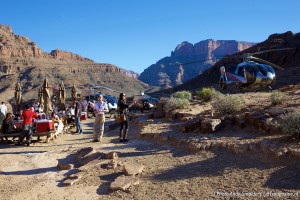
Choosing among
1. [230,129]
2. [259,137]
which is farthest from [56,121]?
[259,137]

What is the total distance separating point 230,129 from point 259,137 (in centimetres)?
136

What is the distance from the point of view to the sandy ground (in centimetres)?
521

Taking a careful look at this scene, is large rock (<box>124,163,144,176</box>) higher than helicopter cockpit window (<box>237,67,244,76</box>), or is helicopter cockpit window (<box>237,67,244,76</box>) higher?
helicopter cockpit window (<box>237,67,244,76</box>)

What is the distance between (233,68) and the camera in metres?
15.2

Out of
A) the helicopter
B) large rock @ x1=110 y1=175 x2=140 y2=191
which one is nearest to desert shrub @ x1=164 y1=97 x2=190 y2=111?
the helicopter

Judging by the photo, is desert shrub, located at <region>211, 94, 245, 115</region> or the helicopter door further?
the helicopter door

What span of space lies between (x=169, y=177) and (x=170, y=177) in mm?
19

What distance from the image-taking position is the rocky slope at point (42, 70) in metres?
98.8

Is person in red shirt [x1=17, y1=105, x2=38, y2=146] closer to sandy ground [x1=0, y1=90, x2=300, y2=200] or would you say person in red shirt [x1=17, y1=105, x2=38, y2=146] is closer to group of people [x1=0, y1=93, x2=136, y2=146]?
group of people [x1=0, y1=93, x2=136, y2=146]

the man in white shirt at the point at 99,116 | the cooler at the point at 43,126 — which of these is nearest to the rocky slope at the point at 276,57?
the man in white shirt at the point at 99,116

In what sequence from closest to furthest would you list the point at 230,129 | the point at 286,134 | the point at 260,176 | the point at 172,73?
the point at 260,176, the point at 286,134, the point at 230,129, the point at 172,73

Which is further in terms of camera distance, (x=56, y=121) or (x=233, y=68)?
(x=233, y=68)

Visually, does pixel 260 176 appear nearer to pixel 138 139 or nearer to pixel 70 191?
pixel 70 191

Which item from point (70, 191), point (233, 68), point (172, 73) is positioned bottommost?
point (70, 191)
